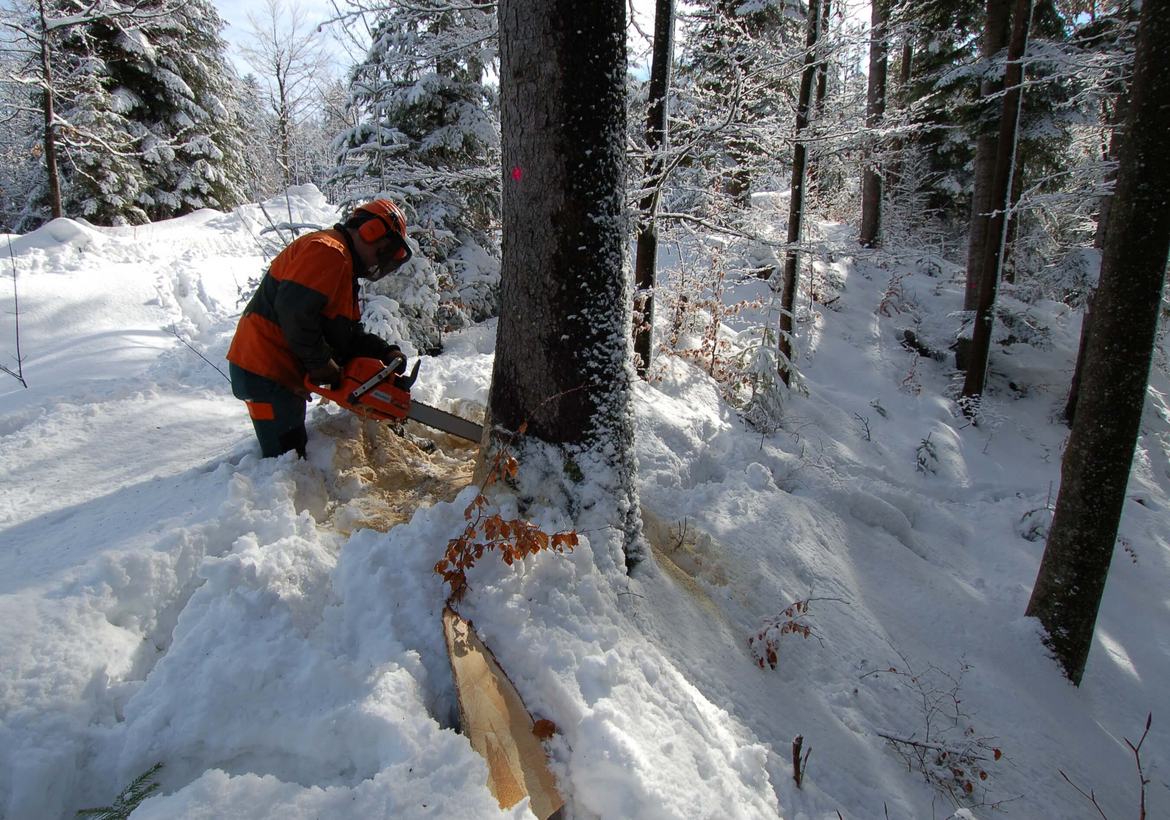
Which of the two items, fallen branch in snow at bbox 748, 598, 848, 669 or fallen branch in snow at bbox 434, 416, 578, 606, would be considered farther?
fallen branch in snow at bbox 748, 598, 848, 669

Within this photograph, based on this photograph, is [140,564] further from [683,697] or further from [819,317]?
[819,317]

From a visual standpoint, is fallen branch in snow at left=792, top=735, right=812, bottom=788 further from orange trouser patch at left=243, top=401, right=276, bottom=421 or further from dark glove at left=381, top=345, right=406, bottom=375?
orange trouser patch at left=243, top=401, right=276, bottom=421

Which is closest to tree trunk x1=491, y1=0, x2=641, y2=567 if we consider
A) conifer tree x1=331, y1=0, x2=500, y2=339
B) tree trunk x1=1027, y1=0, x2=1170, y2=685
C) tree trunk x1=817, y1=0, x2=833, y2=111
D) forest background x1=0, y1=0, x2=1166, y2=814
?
forest background x1=0, y1=0, x2=1166, y2=814

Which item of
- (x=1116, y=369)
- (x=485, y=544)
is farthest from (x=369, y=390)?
(x=1116, y=369)

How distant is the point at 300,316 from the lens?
116 inches

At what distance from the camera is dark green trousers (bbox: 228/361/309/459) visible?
10.3 feet

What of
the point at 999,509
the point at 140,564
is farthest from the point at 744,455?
the point at 140,564

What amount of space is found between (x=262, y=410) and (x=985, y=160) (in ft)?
44.5

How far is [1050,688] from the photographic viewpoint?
12.9 ft

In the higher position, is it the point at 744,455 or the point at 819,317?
the point at 819,317

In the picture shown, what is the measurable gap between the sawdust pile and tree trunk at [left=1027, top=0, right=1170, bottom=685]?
4.43m

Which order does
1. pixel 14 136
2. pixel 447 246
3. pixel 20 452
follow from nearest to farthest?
pixel 20 452, pixel 447 246, pixel 14 136

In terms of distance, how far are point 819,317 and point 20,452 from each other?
41.5ft

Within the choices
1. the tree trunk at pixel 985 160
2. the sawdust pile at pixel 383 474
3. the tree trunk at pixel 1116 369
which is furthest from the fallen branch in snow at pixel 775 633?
the tree trunk at pixel 985 160
